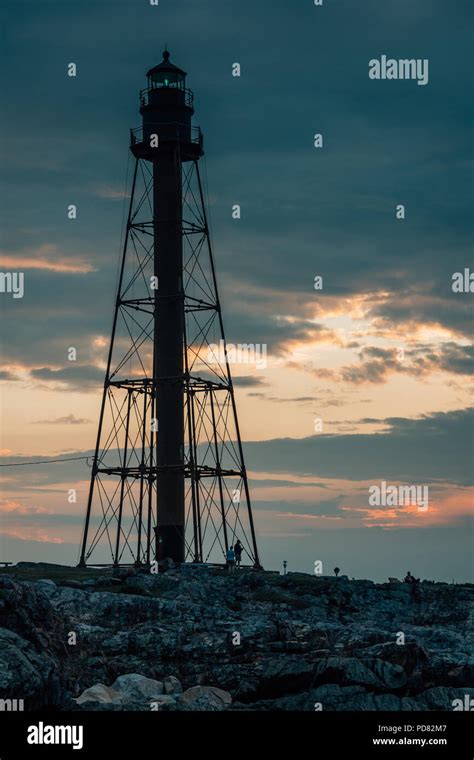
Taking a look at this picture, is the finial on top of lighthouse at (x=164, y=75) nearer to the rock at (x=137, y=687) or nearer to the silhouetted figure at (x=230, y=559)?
the silhouetted figure at (x=230, y=559)

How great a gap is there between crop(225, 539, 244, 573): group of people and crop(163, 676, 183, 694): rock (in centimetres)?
1999

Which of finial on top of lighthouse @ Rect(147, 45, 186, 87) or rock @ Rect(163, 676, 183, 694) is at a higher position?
finial on top of lighthouse @ Rect(147, 45, 186, 87)

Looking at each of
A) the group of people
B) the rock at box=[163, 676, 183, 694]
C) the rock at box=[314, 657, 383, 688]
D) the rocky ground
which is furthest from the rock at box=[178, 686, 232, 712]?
the group of people

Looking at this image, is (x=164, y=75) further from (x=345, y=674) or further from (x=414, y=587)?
(x=345, y=674)

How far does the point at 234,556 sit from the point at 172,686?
A: 23.5 metres

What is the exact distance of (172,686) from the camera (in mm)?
38500

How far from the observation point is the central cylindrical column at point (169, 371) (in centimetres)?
6694

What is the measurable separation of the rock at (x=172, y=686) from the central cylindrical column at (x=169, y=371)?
1084 inches

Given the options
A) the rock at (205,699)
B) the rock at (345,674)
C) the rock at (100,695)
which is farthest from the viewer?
the rock at (345,674)

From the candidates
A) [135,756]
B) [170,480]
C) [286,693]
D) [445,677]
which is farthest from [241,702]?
[170,480]

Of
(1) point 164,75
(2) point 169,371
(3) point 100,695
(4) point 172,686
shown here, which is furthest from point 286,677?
(1) point 164,75

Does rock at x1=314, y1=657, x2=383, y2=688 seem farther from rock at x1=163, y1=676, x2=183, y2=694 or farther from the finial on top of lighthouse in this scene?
the finial on top of lighthouse

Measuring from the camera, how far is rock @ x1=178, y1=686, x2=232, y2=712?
35.6m

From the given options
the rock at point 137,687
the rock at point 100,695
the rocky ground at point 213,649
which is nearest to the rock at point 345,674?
the rocky ground at point 213,649
